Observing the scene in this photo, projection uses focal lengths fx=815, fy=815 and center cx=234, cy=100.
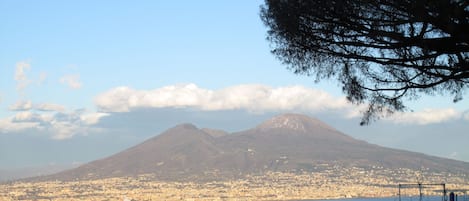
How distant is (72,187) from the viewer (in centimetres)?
19912

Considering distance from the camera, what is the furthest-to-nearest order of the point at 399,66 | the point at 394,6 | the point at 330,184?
1. the point at 330,184
2. the point at 399,66
3. the point at 394,6

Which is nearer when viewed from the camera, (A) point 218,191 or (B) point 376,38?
(B) point 376,38

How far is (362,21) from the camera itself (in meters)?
17.4

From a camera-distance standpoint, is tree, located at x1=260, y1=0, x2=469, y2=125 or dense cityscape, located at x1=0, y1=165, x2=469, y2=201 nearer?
tree, located at x1=260, y1=0, x2=469, y2=125

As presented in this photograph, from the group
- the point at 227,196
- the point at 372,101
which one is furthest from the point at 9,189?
the point at 372,101

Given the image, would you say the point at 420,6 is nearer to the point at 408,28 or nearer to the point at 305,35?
the point at 408,28

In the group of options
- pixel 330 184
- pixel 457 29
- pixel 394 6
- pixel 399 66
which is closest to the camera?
pixel 457 29

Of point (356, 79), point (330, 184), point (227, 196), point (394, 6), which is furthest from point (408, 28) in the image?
point (330, 184)

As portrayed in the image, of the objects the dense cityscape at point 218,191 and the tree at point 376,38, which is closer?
the tree at point 376,38

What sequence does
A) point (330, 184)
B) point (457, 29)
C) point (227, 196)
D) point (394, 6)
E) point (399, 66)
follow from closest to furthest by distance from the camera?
point (457, 29)
point (394, 6)
point (399, 66)
point (227, 196)
point (330, 184)

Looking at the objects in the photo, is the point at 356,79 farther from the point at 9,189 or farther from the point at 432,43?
the point at 9,189

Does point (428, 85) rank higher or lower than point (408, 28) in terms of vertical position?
lower

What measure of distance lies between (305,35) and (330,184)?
182 metres

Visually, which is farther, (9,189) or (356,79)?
(9,189)
